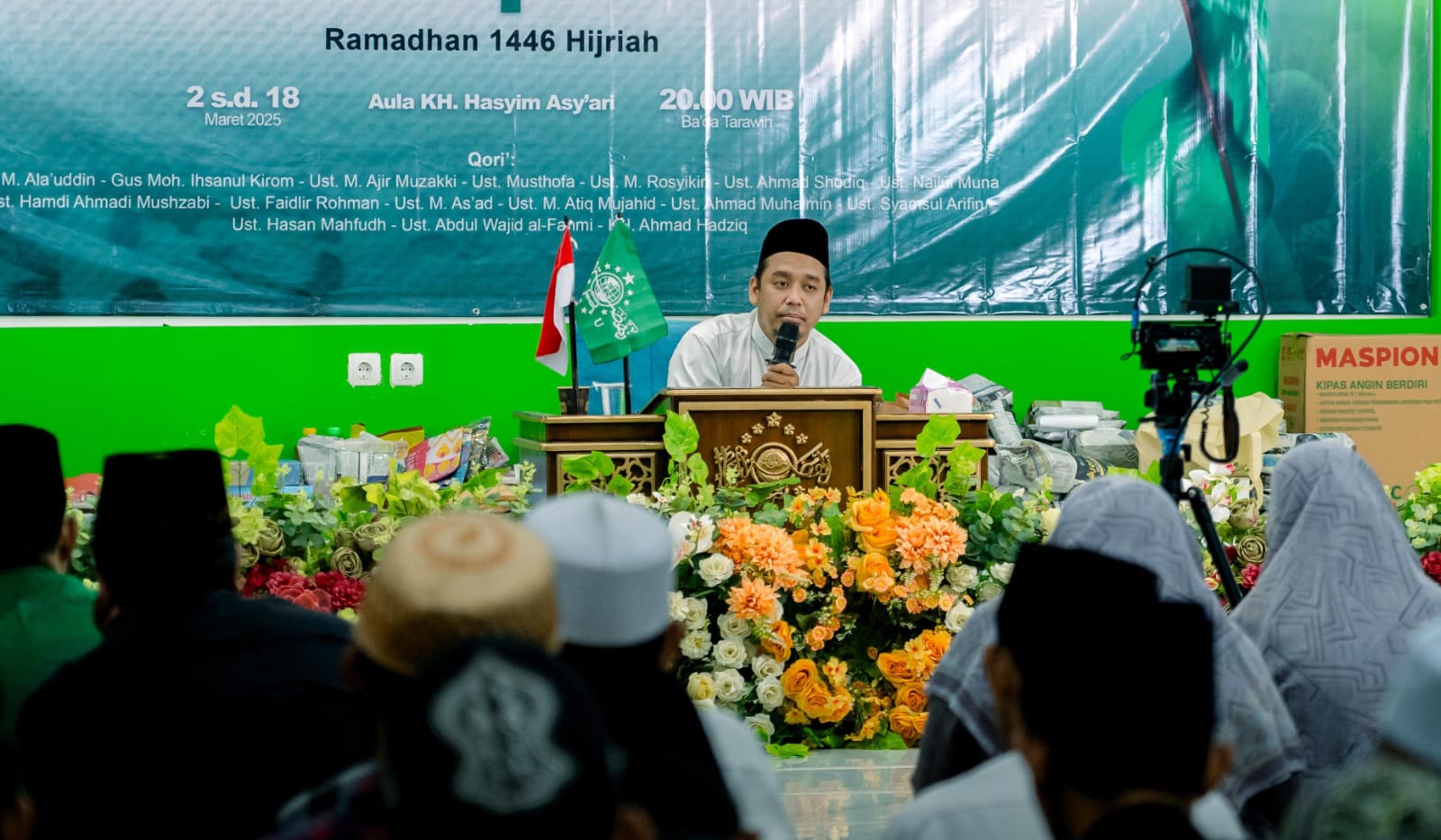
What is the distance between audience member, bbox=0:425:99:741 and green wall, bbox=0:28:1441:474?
340 centimetres

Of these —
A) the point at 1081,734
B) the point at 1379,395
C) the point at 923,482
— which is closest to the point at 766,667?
the point at 923,482

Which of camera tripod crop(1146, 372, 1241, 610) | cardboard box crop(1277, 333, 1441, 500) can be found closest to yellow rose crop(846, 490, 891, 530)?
camera tripod crop(1146, 372, 1241, 610)

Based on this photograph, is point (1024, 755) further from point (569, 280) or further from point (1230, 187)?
point (1230, 187)

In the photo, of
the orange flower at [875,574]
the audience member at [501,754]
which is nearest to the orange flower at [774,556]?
the orange flower at [875,574]

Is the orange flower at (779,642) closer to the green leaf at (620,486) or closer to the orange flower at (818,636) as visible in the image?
the orange flower at (818,636)

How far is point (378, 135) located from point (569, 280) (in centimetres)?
191

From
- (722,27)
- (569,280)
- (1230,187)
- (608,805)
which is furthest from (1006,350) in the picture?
(608,805)

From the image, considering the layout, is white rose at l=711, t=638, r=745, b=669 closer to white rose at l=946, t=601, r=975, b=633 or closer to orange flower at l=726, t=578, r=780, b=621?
orange flower at l=726, t=578, r=780, b=621

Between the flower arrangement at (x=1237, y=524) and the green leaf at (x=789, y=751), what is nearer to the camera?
the green leaf at (x=789, y=751)

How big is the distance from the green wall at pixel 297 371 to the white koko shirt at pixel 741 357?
1043 millimetres

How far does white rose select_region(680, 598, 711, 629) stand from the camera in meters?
2.34

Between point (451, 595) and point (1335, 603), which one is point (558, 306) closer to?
point (1335, 603)

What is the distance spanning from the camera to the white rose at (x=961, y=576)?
245 cm

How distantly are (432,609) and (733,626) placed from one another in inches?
57.4
